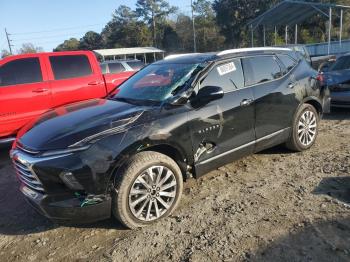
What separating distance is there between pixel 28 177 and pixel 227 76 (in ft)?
8.67

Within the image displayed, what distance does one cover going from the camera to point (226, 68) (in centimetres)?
457

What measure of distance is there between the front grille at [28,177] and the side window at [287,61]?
3.86 metres

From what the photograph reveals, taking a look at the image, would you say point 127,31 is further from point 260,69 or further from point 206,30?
point 260,69

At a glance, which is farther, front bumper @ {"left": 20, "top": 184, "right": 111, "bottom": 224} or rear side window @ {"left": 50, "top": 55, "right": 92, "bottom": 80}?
rear side window @ {"left": 50, "top": 55, "right": 92, "bottom": 80}

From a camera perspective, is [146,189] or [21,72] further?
[21,72]

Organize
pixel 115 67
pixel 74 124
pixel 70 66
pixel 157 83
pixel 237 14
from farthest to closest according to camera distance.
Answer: pixel 237 14 → pixel 115 67 → pixel 70 66 → pixel 157 83 → pixel 74 124

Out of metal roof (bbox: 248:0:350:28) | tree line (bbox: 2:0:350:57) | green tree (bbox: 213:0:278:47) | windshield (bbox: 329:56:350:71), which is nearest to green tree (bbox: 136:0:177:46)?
tree line (bbox: 2:0:350:57)

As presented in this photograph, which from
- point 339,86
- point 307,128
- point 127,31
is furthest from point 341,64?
point 127,31

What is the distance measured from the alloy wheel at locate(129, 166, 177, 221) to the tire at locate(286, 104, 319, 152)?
2.44 metres

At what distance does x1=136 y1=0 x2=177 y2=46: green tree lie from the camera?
7256 centimetres

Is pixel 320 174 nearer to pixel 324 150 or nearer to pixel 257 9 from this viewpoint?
pixel 324 150

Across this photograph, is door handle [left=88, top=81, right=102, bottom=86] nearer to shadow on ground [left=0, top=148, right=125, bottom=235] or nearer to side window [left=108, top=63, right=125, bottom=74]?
shadow on ground [left=0, top=148, right=125, bottom=235]

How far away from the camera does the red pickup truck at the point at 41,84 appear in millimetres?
6438

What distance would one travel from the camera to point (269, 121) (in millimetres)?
4984
